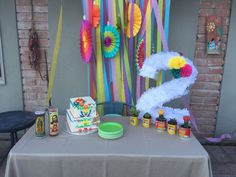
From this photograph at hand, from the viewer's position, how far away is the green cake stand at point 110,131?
171cm

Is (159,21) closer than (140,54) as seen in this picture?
Yes

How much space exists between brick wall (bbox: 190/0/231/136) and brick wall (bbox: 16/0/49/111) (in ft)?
5.99

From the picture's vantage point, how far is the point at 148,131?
1.88m

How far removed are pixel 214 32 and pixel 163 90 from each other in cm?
124

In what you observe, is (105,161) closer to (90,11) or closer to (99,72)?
(99,72)

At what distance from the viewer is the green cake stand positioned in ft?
5.59

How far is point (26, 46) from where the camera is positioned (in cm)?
279

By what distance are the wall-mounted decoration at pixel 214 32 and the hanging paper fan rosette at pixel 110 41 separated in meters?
1.14

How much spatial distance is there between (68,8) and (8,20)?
0.72m

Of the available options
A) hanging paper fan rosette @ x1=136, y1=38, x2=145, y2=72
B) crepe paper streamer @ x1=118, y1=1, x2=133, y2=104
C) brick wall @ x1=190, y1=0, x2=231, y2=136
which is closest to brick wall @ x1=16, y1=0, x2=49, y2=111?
crepe paper streamer @ x1=118, y1=1, x2=133, y2=104

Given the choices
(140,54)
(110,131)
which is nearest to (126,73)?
(140,54)

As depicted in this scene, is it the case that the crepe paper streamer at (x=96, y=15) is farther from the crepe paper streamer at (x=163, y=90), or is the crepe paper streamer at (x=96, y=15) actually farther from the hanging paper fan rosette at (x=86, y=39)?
the crepe paper streamer at (x=163, y=90)

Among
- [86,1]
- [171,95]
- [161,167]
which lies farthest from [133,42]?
[161,167]

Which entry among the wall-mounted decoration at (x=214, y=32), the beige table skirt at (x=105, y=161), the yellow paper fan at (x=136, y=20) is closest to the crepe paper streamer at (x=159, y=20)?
the yellow paper fan at (x=136, y=20)
